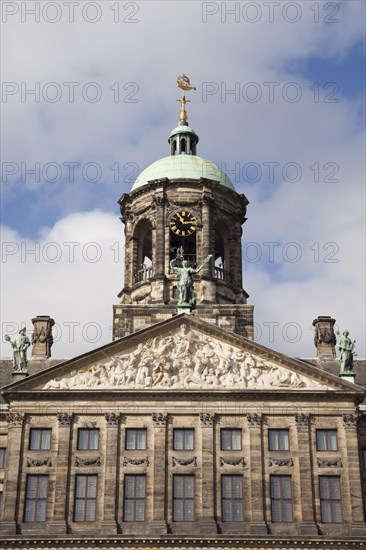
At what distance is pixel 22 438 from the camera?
37219 mm

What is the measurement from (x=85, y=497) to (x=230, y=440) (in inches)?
246

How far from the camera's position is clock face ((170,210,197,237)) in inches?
1791

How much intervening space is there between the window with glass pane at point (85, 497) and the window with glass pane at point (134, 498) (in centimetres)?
123

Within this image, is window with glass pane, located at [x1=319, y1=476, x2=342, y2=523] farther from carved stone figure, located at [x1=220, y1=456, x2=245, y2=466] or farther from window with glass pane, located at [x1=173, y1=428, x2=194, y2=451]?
window with glass pane, located at [x1=173, y1=428, x2=194, y2=451]

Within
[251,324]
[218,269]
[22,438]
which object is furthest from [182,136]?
[22,438]

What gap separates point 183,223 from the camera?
45625 mm

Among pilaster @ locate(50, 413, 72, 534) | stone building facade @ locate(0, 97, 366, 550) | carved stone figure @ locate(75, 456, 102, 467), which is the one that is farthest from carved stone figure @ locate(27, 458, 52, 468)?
carved stone figure @ locate(75, 456, 102, 467)

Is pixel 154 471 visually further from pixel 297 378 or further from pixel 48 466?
pixel 297 378

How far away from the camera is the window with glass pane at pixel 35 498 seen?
35.9 metres

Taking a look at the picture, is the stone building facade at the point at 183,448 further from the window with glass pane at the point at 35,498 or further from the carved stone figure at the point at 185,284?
the carved stone figure at the point at 185,284

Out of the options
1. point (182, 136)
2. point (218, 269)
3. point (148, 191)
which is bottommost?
point (218, 269)

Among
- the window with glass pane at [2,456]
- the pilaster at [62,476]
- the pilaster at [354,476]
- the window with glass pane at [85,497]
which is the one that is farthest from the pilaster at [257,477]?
the window with glass pane at [2,456]

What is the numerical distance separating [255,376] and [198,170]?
1312cm

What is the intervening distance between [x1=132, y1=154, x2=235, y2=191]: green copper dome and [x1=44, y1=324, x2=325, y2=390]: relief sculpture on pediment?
11227 millimetres
